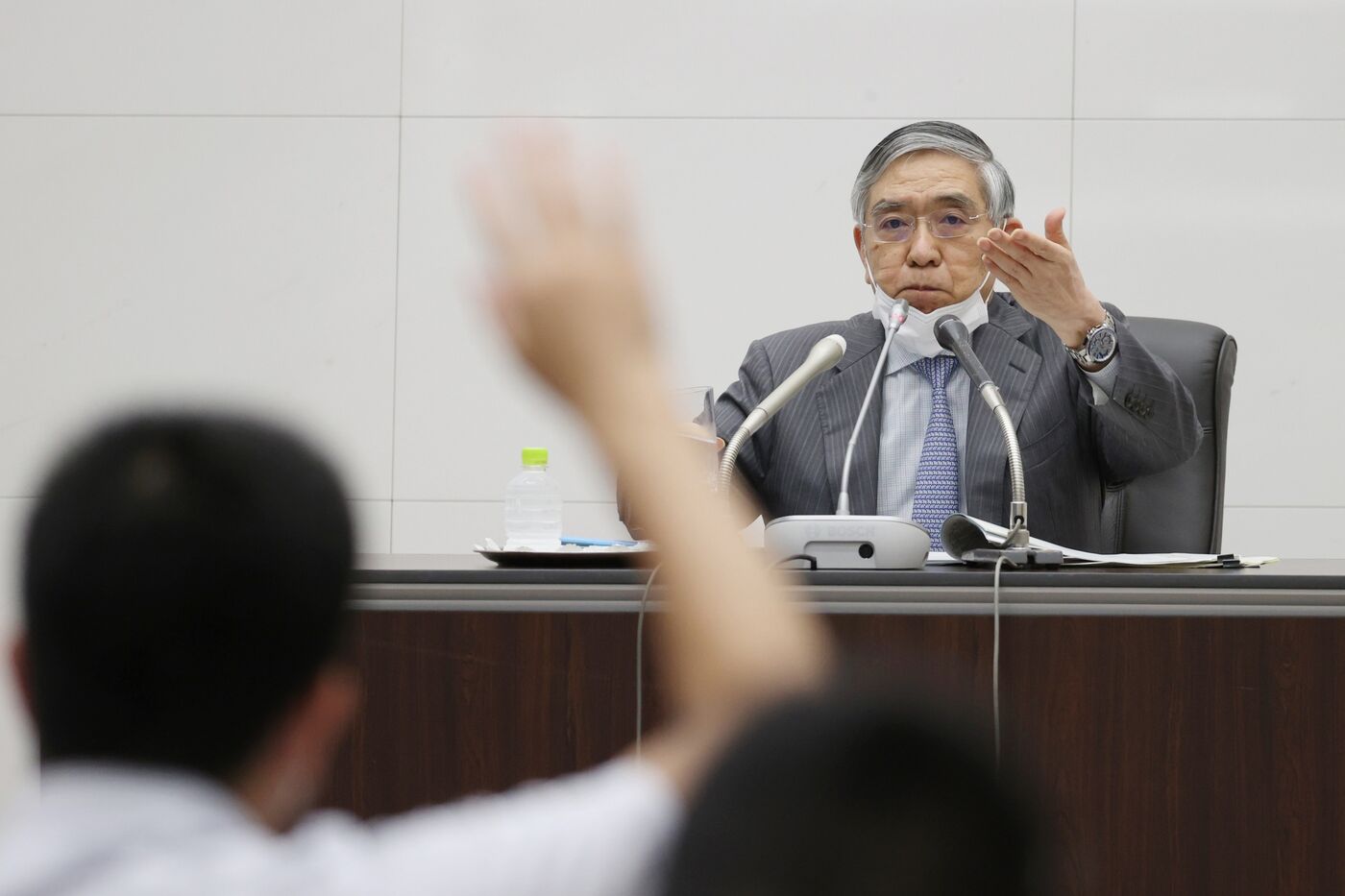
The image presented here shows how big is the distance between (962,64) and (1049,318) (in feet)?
4.61

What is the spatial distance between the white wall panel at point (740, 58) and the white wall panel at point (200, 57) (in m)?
0.12

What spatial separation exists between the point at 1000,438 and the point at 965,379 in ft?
0.45

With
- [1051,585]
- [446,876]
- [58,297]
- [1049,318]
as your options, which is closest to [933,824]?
[446,876]

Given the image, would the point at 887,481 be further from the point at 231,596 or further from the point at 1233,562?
the point at 231,596

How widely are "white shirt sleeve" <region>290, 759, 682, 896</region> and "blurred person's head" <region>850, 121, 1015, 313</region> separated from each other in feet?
7.38

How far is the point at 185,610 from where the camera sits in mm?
524

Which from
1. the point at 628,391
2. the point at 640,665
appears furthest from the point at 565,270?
the point at 640,665

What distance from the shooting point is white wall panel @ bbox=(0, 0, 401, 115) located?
11.7 ft

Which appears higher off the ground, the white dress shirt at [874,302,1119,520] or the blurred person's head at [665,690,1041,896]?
the white dress shirt at [874,302,1119,520]

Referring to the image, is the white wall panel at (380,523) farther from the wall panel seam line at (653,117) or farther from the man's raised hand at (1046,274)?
the man's raised hand at (1046,274)

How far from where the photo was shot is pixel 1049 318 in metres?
2.29

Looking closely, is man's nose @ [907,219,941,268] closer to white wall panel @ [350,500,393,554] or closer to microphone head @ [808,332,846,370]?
microphone head @ [808,332,846,370]

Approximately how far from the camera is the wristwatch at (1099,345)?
2309 mm

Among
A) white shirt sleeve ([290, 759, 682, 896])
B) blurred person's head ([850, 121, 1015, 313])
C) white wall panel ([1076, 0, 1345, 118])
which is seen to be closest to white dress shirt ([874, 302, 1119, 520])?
blurred person's head ([850, 121, 1015, 313])
